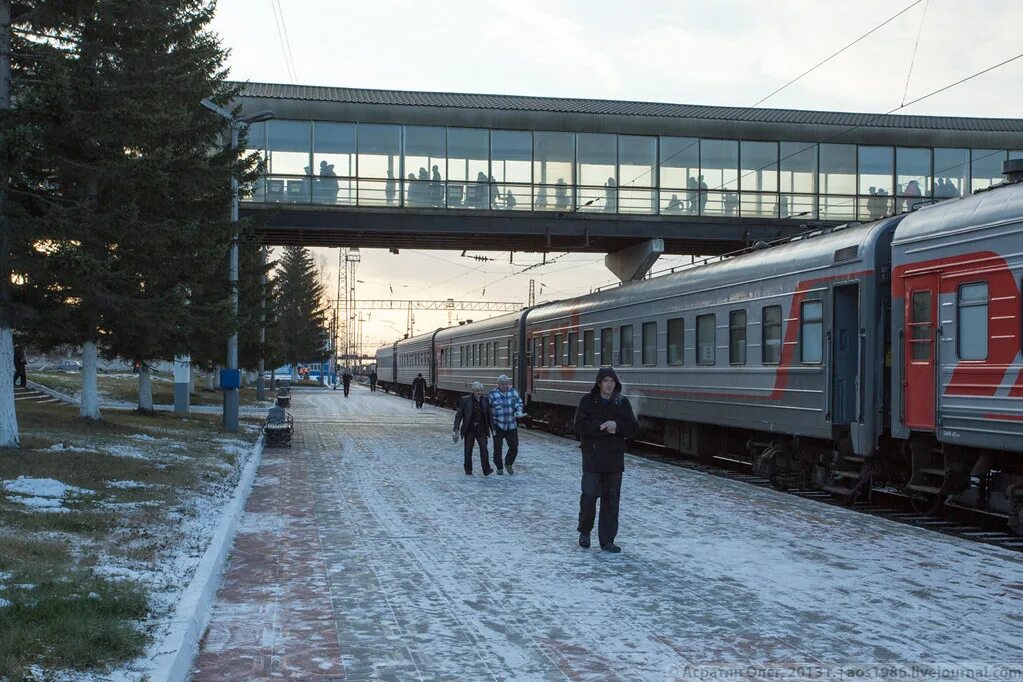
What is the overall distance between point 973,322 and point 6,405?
13.8 m

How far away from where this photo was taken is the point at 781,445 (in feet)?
55.7

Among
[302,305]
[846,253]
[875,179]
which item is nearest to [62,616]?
[846,253]

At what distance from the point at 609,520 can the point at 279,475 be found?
930 cm

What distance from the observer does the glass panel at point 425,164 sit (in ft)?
108

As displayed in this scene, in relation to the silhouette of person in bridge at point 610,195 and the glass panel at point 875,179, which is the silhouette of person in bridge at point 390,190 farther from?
the glass panel at point 875,179

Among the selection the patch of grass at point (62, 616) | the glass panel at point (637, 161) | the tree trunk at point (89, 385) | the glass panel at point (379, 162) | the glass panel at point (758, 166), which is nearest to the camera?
the patch of grass at point (62, 616)

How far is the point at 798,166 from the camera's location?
3531cm

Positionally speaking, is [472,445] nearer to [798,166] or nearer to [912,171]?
[798,166]

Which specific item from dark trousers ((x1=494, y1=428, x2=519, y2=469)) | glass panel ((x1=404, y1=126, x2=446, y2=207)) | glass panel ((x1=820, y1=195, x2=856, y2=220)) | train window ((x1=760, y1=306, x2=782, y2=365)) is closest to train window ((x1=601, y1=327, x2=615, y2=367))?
dark trousers ((x1=494, y1=428, x2=519, y2=469))

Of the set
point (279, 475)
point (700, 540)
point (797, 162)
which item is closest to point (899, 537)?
point (700, 540)

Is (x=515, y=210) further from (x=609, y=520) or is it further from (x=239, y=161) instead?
(x=609, y=520)

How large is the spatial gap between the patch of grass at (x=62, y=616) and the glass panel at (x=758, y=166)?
29001 mm

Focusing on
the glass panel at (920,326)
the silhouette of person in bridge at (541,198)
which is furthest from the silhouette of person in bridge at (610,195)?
the glass panel at (920,326)

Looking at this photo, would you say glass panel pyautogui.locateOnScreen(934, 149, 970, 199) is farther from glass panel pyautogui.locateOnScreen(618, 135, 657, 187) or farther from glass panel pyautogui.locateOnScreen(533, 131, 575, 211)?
glass panel pyautogui.locateOnScreen(533, 131, 575, 211)
